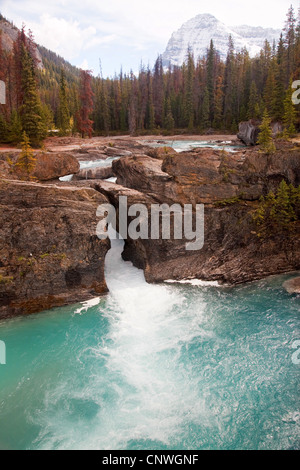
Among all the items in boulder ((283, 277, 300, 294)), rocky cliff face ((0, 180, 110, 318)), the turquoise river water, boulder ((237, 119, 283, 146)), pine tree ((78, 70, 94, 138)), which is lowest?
the turquoise river water

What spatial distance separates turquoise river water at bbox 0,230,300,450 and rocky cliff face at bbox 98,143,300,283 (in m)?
1.17

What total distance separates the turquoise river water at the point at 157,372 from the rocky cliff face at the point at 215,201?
3.83 feet

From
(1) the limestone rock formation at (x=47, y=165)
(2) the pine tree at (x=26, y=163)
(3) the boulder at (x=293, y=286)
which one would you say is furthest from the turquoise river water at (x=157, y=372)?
(1) the limestone rock formation at (x=47, y=165)

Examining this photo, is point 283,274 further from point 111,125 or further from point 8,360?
point 111,125

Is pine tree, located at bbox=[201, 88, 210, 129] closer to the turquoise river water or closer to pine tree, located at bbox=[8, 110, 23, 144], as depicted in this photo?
pine tree, located at bbox=[8, 110, 23, 144]

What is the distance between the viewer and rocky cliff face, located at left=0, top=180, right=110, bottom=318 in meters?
12.9

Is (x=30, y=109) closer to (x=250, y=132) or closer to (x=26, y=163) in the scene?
(x=26, y=163)

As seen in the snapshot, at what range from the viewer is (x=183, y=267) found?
1538 centimetres

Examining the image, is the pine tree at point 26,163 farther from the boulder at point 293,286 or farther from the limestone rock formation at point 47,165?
the boulder at point 293,286

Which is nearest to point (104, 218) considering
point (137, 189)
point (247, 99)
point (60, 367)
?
point (137, 189)

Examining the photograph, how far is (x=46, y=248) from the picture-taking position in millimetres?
13609

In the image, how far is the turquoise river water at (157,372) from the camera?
26.1 feet

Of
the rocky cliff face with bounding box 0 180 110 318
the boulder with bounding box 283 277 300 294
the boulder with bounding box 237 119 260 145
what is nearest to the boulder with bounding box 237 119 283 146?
the boulder with bounding box 237 119 260 145

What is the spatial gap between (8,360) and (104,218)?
23.2 feet
